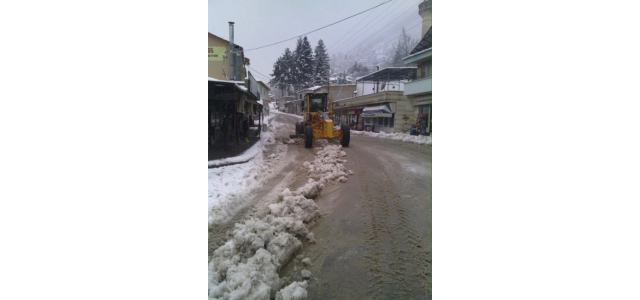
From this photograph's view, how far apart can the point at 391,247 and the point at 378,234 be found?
0.31 ft

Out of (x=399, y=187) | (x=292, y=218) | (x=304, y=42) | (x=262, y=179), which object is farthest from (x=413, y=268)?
(x=304, y=42)

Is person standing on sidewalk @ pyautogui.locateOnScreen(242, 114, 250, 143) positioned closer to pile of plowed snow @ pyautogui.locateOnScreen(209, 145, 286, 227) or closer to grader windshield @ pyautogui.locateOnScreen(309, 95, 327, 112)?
pile of plowed snow @ pyautogui.locateOnScreen(209, 145, 286, 227)

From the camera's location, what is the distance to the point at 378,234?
1580 millimetres

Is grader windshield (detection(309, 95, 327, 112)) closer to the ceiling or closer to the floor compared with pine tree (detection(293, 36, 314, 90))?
closer to the floor

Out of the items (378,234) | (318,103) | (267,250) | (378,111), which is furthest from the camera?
(318,103)

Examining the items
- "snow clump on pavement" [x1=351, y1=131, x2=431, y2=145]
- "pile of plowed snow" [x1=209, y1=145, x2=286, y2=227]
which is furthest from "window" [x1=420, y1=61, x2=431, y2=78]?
"pile of plowed snow" [x1=209, y1=145, x2=286, y2=227]

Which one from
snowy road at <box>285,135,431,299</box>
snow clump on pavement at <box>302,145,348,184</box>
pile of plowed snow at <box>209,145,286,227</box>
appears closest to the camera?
snowy road at <box>285,135,431,299</box>

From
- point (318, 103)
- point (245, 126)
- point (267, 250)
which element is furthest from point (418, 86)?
point (267, 250)

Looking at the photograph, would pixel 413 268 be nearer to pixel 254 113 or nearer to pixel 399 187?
pixel 399 187

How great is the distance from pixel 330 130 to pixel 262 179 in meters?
0.76

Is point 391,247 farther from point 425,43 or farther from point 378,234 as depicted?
point 425,43

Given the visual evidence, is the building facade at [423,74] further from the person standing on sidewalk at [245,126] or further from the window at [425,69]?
the person standing on sidewalk at [245,126]

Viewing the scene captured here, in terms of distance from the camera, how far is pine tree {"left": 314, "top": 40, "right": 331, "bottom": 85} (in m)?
1.83

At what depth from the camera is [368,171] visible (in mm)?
2025
